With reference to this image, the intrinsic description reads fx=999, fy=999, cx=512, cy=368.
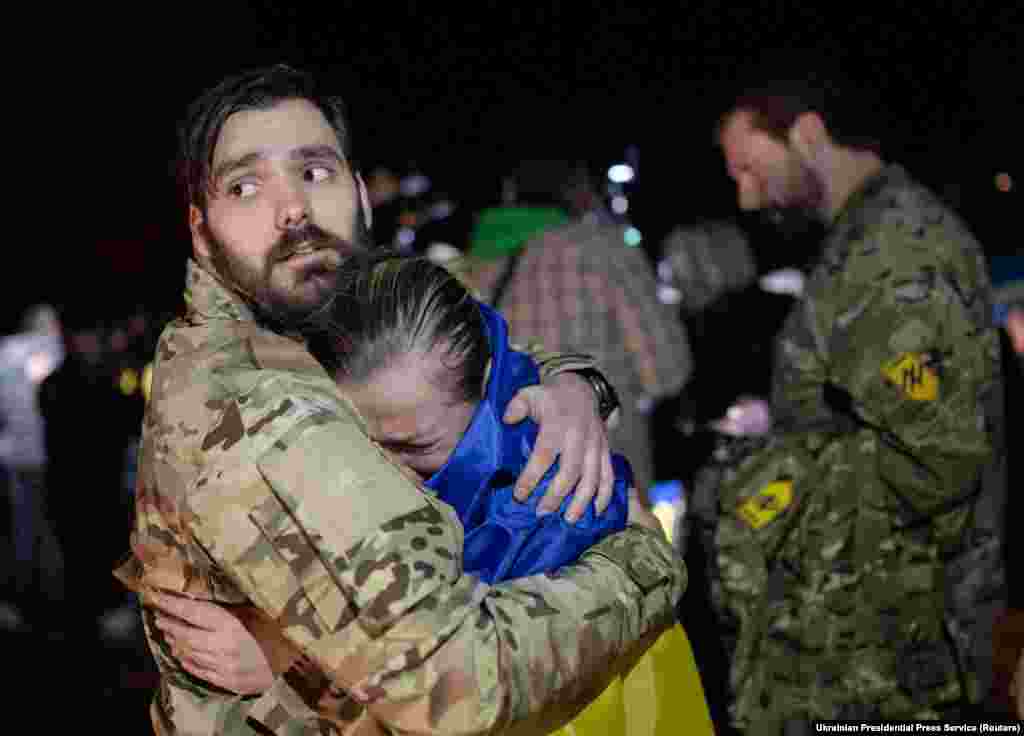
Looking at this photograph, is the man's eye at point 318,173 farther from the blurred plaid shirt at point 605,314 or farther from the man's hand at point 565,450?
the blurred plaid shirt at point 605,314

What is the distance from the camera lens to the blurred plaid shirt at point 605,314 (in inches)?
152

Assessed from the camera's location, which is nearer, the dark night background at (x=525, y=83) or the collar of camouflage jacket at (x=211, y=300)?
the collar of camouflage jacket at (x=211, y=300)

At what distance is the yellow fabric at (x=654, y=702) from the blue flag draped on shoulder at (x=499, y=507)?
8.9 inches

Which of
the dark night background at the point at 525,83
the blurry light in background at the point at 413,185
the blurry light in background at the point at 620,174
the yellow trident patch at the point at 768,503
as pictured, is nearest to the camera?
the yellow trident patch at the point at 768,503

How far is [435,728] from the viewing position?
1.22 meters

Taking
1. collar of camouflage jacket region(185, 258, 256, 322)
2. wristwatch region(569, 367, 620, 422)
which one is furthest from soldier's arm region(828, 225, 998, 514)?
collar of camouflage jacket region(185, 258, 256, 322)

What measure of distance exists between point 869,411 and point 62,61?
10312 millimetres

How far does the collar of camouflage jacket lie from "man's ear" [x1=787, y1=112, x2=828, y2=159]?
2008 millimetres

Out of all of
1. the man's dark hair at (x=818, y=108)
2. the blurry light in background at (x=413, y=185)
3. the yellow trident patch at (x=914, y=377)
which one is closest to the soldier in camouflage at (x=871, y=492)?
the yellow trident patch at (x=914, y=377)

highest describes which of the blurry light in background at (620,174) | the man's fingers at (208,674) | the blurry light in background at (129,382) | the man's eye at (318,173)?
the man's eye at (318,173)

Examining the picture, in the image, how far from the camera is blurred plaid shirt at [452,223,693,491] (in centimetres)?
386

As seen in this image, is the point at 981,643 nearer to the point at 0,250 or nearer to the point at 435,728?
the point at 435,728

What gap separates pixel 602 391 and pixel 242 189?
77cm

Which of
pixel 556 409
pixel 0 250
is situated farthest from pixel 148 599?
pixel 0 250
